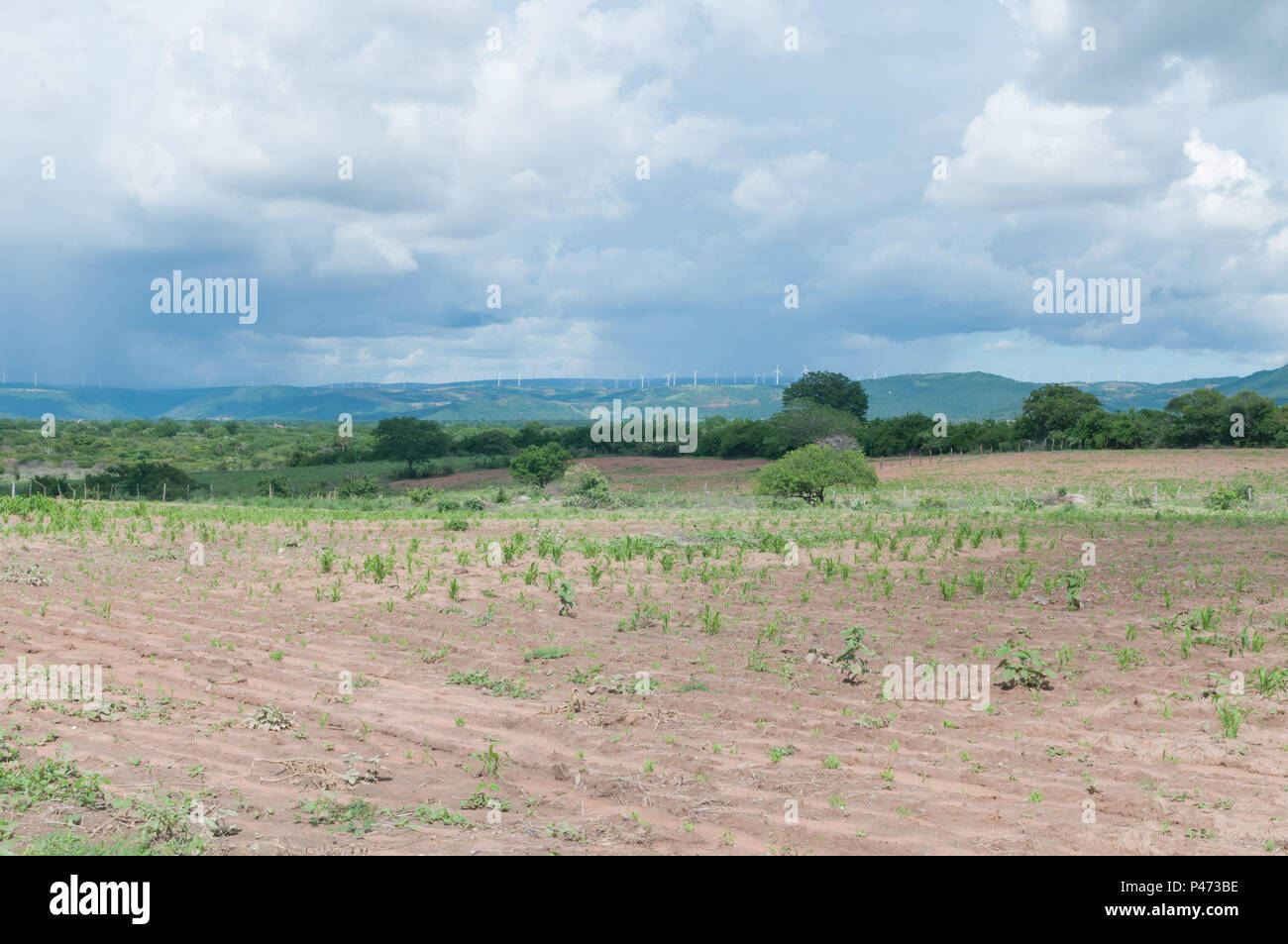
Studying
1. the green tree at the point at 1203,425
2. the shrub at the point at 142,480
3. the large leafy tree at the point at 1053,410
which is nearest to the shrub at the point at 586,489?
the shrub at the point at 142,480

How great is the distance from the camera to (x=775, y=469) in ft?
128

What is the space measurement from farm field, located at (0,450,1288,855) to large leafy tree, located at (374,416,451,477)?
5442 cm

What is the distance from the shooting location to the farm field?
5934 millimetres

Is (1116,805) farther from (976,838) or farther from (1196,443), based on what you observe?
(1196,443)

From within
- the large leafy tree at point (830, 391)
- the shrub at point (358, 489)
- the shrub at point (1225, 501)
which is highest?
the large leafy tree at point (830, 391)

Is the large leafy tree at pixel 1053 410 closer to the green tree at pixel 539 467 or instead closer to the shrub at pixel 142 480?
the green tree at pixel 539 467

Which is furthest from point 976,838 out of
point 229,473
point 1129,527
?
point 229,473

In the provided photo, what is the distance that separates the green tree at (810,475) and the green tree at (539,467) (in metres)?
12.9

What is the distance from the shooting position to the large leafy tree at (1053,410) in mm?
74875

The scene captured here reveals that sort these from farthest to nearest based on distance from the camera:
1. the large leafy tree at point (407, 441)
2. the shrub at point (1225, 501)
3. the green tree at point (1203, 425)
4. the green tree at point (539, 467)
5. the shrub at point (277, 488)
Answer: the large leafy tree at point (407, 441) < the green tree at point (1203, 425) < the green tree at point (539, 467) < the shrub at point (277, 488) < the shrub at point (1225, 501)

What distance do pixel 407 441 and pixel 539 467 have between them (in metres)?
30.2

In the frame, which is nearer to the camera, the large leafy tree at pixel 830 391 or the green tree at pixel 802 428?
the green tree at pixel 802 428

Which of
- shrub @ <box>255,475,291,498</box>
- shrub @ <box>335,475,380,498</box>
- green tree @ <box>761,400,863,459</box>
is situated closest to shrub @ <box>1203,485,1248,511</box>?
shrub @ <box>335,475,380,498</box>
